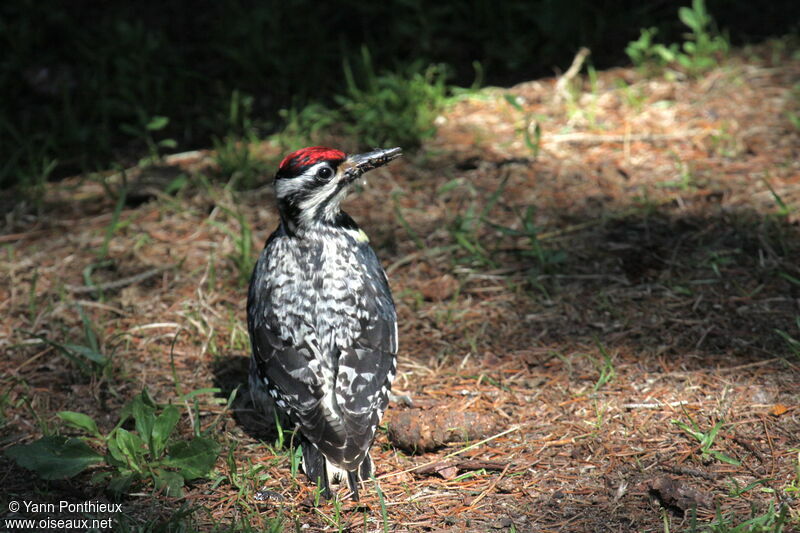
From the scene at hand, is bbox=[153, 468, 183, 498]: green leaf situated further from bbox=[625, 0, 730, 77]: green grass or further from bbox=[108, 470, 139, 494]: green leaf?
bbox=[625, 0, 730, 77]: green grass

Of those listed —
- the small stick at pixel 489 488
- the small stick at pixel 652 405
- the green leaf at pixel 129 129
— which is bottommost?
the small stick at pixel 652 405

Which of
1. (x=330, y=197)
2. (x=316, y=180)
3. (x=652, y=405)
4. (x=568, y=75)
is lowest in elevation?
(x=652, y=405)

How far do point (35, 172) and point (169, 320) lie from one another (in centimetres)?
180

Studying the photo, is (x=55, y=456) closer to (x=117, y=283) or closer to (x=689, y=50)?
(x=117, y=283)

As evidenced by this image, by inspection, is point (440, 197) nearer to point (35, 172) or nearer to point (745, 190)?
point (745, 190)

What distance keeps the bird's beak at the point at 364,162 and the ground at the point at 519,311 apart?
0.94 metres

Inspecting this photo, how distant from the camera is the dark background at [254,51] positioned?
632cm

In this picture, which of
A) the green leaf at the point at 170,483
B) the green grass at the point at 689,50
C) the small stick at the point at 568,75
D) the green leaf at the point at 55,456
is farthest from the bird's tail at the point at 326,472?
the green grass at the point at 689,50

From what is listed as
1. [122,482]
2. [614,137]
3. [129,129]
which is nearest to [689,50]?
[614,137]

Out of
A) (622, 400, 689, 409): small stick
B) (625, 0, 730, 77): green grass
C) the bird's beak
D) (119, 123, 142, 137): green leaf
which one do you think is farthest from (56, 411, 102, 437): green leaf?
(625, 0, 730, 77): green grass

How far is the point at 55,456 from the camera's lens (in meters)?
3.47

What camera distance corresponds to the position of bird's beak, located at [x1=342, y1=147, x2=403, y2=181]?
3965mm

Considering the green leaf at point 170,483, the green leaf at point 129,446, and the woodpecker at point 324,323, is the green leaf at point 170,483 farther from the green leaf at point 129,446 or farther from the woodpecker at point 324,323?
the woodpecker at point 324,323

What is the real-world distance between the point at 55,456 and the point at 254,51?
4048 mm
